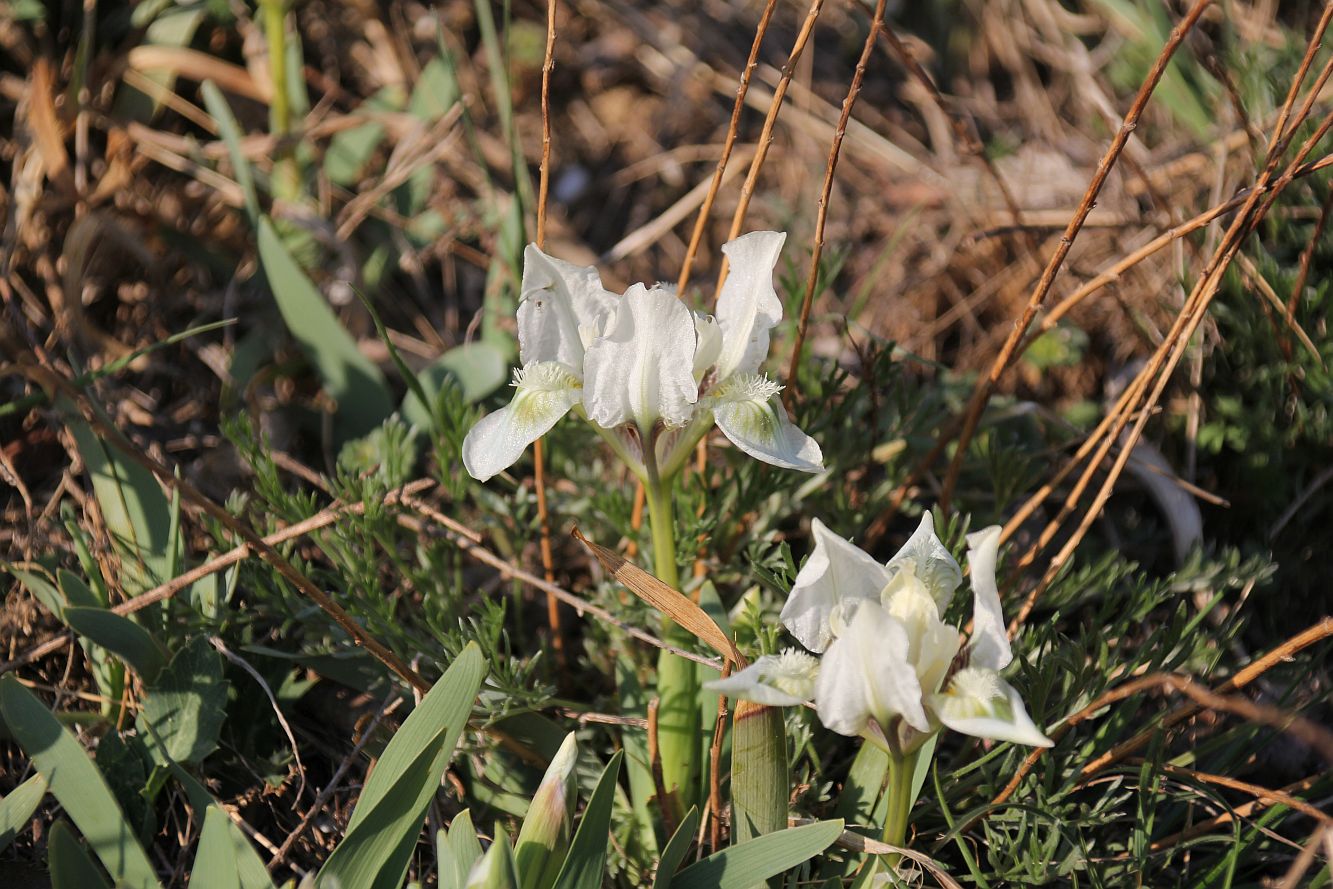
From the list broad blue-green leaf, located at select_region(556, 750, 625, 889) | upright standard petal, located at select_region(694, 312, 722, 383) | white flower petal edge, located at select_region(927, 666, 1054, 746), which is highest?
upright standard petal, located at select_region(694, 312, 722, 383)

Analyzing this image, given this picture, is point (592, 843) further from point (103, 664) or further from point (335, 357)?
point (335, 357)

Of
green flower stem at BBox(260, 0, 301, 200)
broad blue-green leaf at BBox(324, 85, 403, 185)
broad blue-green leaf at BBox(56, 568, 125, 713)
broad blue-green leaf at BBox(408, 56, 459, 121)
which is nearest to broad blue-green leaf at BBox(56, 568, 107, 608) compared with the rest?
broad blue-green leaf at BBox(56, 568, 125, 713)

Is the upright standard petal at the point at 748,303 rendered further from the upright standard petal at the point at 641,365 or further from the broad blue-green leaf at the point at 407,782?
the broad blue-green leaf at the point at 407,782

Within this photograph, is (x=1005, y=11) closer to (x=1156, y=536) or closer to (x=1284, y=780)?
(x=1156, y=536)

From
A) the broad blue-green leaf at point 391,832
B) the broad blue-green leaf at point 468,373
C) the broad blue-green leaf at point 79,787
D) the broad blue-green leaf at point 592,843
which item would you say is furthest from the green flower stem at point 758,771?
the broad blue-green leaf at point 468,373

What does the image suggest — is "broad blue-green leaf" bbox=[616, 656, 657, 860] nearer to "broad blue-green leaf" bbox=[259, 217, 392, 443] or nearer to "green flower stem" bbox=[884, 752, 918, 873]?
"green flower stem" bbox=[884, 752, 918, 873]

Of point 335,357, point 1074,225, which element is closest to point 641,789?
point 1074,225
